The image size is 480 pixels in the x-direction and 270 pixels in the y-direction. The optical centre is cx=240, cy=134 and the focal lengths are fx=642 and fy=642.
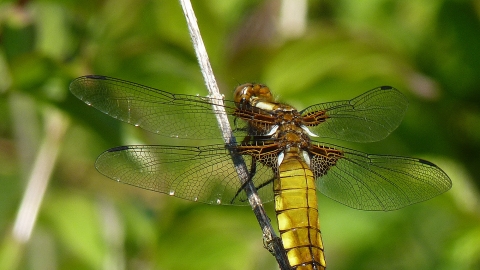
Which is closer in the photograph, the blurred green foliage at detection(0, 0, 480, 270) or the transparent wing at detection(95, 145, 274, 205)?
the transparent wing at detection(95, 145, 274, 205)

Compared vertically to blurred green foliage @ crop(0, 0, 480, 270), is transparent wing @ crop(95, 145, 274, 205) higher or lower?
lower

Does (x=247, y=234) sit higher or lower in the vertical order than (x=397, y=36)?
lower

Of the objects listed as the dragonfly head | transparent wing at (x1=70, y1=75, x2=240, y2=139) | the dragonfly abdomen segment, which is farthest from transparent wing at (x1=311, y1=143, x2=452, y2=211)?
transparent wing at (x1=70, y1=75, x2=240, y2=139)

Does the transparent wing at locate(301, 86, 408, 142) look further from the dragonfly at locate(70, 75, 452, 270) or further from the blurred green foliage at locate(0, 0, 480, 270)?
the blurred green foliage at locate(0, 0, 480, 270)

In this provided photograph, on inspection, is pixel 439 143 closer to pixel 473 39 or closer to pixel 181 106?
pixel 473 39

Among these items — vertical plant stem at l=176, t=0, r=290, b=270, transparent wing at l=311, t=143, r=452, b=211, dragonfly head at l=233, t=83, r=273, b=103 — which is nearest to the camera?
vertical plant stem at l=176, t=0, r=290, b=270

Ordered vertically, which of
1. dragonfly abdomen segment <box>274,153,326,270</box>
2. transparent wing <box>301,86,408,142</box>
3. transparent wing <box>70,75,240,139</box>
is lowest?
dragonfly abdomen segment <box>274,153,326,270</box>

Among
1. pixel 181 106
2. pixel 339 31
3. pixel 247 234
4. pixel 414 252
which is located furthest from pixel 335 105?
pixel 414 252
